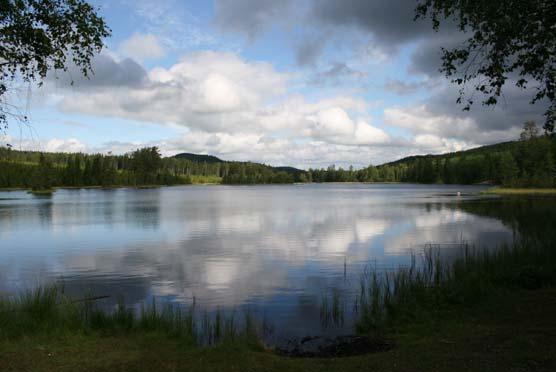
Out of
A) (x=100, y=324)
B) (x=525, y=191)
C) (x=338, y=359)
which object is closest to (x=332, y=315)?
(x=338, y=359)

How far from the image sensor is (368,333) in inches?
538

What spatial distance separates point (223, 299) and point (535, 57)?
15.8 meters

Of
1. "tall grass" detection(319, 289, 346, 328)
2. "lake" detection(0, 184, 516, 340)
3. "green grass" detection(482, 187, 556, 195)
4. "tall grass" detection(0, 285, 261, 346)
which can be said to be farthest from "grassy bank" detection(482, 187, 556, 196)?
"tall grass" detection(0, 285, 261, 346)

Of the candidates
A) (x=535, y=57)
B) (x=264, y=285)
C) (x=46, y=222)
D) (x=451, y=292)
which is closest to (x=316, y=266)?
(x=264, y=285)

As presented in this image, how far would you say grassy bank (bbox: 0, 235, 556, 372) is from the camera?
959 centimetres

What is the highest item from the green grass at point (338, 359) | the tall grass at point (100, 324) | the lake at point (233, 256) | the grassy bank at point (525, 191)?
the grassy bank at point (525, 191)

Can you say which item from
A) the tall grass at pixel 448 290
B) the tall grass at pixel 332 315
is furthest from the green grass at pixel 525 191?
the tall grass at pixel 332 315

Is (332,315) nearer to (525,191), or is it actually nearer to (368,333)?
(368,333)

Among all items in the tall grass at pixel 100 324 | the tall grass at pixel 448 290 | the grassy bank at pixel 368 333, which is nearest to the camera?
the grassy bank at pixel 368 333

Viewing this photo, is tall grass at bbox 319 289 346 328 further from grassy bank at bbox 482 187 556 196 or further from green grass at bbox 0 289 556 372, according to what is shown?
grassy bank at bbox 482 187 556 196

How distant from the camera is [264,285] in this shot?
21641 mm

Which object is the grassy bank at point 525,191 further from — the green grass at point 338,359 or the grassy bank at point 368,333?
the green grass at point 338,359

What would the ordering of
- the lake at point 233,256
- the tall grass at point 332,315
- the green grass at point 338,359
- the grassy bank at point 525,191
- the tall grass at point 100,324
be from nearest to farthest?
the green grass at point 338,359, the tall grass at point 100,324, the tall grass at point 332,315, the lake at point 233,256, the grassy bank at point 525,191

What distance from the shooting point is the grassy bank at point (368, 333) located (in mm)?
9586
